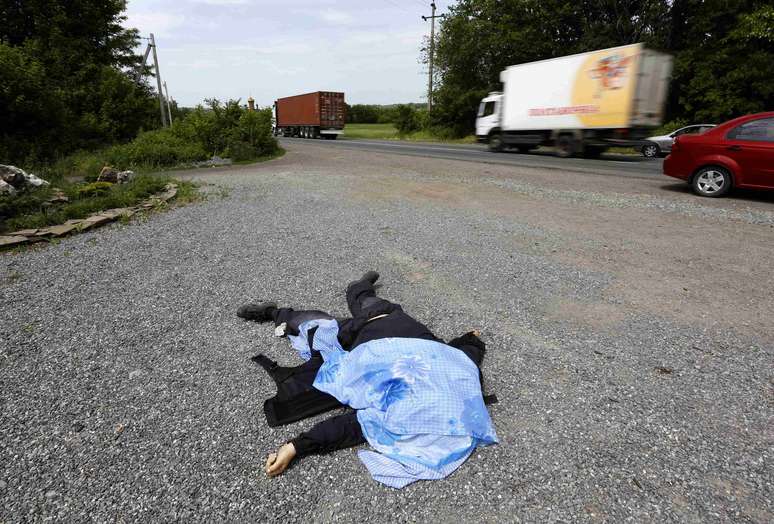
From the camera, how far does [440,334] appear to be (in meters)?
3.48

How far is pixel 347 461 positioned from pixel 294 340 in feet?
4.14

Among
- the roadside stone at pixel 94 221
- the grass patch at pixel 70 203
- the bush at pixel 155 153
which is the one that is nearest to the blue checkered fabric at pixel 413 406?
the roadside stone at pixel 94 221

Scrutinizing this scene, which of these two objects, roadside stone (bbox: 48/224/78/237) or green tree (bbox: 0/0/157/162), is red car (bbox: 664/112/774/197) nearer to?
roadside stone (bbox: 48/224/78/237)

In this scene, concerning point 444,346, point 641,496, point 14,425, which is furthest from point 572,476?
point 14,425

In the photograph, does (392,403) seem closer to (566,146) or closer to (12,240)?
(12,240)

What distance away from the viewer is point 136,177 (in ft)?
32.8

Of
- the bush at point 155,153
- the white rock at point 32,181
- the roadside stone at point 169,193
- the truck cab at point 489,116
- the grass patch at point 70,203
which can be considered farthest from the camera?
the truck cab at point 489,116

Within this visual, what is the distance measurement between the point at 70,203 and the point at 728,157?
1187 cm

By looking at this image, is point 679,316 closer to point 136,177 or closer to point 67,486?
point 67,486

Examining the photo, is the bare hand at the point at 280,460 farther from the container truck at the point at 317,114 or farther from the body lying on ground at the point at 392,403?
the container truck at the point at 317,114

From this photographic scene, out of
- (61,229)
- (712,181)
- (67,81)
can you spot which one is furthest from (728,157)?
(67,81)

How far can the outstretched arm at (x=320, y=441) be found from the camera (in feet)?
6.85

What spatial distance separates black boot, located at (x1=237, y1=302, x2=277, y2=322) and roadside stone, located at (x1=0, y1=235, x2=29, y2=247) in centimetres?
407

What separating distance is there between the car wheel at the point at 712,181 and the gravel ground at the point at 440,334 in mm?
1700
